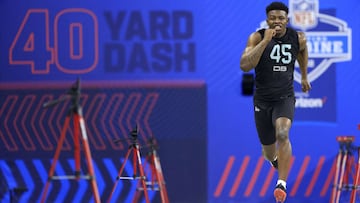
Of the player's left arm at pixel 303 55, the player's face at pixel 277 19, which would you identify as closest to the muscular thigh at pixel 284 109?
the player's left arm at pixel 303 55

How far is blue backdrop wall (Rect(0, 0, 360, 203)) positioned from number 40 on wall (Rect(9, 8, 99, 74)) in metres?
0.01

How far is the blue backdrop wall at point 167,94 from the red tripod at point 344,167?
0.18 meters

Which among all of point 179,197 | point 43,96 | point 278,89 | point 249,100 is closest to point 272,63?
point 278,89

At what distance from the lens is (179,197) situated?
8688mm

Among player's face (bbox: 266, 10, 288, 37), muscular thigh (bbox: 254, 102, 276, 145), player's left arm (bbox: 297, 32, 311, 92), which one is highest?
player's face (bbox: 266, 10, 288, 37)

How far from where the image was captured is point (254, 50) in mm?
5883

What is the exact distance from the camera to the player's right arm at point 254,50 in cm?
579

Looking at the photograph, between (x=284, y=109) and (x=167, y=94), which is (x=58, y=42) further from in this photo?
(x=284, y=109)

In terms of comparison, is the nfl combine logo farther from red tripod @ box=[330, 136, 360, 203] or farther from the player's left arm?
the player's left arm

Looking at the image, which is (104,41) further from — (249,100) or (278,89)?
(278,89)

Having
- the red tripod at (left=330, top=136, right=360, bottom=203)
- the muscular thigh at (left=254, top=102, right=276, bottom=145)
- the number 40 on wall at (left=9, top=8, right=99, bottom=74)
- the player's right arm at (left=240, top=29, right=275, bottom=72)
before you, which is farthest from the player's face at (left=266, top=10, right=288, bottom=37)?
the number 40 on wall at (left=9, top=8, right=99, bottom=74)

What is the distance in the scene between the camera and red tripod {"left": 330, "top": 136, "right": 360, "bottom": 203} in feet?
27.1

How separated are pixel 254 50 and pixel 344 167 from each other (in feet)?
10.4

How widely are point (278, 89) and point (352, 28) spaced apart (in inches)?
111
